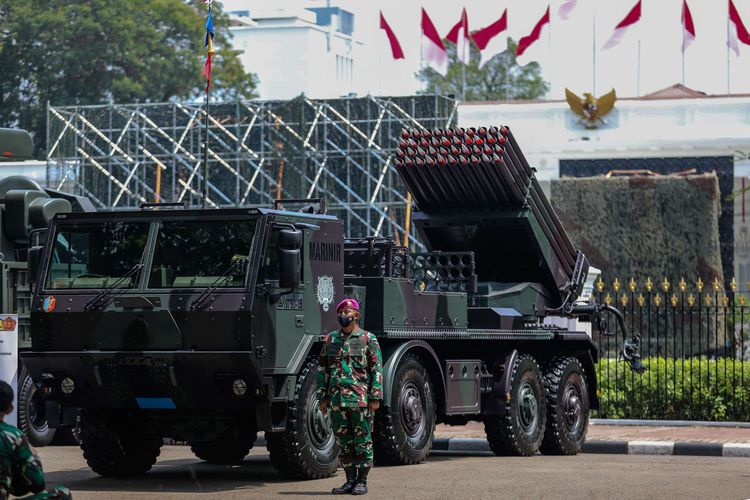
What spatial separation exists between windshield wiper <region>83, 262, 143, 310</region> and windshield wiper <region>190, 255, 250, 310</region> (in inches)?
29.7

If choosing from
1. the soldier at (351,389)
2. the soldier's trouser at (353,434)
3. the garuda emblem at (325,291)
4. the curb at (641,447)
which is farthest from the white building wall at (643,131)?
the soldier's trouser at (353,434)

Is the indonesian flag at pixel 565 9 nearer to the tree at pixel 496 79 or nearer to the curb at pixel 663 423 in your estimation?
the curb at pixel 663 423

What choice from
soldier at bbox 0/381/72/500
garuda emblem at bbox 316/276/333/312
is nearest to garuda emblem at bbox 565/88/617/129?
garuda emblem at bbox 316/276/333/312

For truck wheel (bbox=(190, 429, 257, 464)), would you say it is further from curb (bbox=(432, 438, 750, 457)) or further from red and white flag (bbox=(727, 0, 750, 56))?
red and white flag (bbox=(727, 0, 750, 56))

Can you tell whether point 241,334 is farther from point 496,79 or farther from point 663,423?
point 496,79

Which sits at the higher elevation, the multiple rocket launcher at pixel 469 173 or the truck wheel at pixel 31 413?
the multiple rocket launcher at pixel 469 173

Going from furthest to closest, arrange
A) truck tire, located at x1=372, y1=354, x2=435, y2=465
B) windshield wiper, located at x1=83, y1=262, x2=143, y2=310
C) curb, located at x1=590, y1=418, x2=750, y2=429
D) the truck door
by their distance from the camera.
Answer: curb, located at x1=590, y1=418, x2=750, y2=429
truck tire, located at x1=372, y1=354, x2=435, y2=465
windshield wiper, located at x1=83, y1=262, x2=143, y2=310
the truck door

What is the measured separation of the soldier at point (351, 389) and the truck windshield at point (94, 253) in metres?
2.11

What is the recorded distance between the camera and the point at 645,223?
39.5m

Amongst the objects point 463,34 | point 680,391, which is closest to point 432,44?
point 463,34

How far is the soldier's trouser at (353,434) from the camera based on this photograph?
12.5 metres

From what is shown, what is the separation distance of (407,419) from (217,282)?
282cm

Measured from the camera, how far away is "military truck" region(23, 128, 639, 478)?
13.1 meters

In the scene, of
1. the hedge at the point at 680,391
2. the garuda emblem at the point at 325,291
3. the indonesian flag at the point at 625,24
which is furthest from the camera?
the indonesian flag at the point at 625,24
